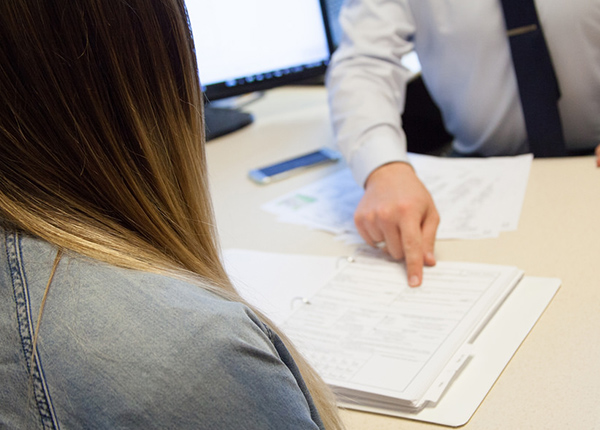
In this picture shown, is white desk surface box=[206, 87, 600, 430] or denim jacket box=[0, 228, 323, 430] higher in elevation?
denim jacket box=[0, 228, 323, 430]

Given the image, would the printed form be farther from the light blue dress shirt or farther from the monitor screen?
the monitor screen

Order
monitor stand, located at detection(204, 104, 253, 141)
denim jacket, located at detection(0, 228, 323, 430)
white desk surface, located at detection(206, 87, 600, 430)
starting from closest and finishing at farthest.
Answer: denim jacket, located at detection(0, 228, 323, 430) < white desk surface, located at detection(206, 87, 600, 430) < monitor stand, located at detection(204, 104, 253, 141)

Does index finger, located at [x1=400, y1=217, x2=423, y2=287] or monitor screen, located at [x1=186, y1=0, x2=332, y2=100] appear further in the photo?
monitor screen, located at [x1=186, y1=0, x2=332, y2=100]

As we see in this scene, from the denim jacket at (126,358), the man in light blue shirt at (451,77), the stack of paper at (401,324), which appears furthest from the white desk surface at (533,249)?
the denim jacket at (126,358)

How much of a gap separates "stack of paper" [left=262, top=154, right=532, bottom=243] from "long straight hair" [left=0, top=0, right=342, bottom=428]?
1.63 ft

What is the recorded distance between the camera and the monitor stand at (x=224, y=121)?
155 centimetres

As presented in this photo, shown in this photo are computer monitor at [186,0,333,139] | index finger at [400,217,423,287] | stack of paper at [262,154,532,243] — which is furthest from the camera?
computer monitor at [186,0,333,139]

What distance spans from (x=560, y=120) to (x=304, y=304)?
2.13ft

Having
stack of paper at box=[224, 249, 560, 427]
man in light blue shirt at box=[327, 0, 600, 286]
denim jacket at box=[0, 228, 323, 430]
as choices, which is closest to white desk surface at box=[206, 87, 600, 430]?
stack of paper at box=[224, 249, 560, 427]

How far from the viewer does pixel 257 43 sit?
1438 mm

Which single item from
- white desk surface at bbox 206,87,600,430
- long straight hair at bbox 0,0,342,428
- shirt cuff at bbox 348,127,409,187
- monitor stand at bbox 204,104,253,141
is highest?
long straight hair at bbox 0,0,342,428

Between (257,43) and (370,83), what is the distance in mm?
373

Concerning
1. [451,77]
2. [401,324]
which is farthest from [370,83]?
[401,324]

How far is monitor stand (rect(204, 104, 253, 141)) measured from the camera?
1551 millimetres
